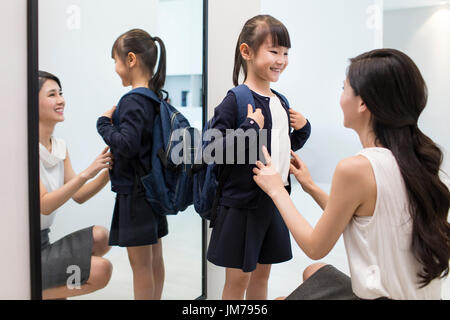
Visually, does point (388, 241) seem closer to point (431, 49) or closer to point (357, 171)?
point (357, 171)

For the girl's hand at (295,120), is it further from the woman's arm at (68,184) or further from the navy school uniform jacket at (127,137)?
the woman's arm at (68,184)

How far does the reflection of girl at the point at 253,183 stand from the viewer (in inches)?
53.9

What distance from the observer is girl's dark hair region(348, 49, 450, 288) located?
922mm

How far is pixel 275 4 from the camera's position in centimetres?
199

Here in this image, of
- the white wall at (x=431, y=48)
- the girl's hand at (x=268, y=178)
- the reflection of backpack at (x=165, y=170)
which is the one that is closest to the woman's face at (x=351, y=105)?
the girl's hand at (x=268, y=178)

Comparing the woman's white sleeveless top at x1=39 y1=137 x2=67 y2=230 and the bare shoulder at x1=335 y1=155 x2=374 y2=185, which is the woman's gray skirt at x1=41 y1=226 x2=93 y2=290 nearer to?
the woman's white sleeveless top at x1=39 y1=137 x2=67 y2=230

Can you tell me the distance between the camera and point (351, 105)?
3.38ft

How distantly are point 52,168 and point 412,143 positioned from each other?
3.38 ft

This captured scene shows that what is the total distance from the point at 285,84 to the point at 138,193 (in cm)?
103

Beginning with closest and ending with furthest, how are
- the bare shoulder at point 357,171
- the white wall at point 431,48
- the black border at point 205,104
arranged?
the bare shoulder at point 357,171
the black border at point 205,104
the white wall at point 431,48

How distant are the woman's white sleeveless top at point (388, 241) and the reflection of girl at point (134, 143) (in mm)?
784

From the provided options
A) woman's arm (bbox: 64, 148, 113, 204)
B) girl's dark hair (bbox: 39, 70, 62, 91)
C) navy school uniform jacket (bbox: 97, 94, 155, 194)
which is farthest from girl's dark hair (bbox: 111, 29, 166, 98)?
woman's arm (bbox: 64, 148, 113, 204)
